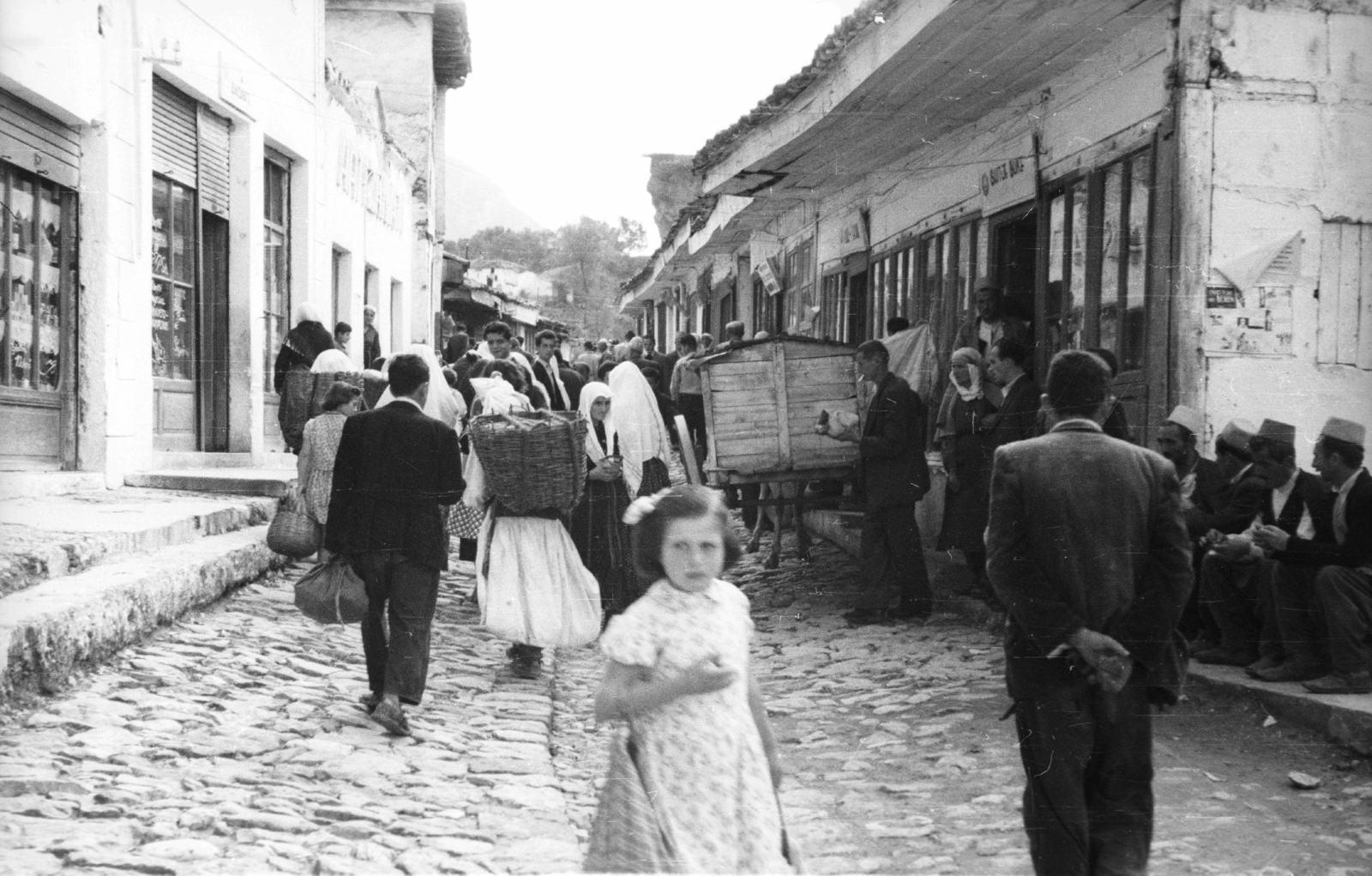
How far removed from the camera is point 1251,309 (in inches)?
279

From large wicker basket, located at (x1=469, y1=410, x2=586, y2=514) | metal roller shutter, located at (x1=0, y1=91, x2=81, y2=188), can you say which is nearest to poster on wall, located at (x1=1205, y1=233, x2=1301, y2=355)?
large wicker basket, located at (x1=469, y1=410, x2=586, y2=514)

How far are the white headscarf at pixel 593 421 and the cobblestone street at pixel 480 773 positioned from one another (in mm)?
1339

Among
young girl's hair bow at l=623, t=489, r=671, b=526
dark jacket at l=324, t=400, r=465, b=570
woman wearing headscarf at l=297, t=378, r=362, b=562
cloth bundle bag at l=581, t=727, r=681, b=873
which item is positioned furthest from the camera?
woman wearing headscarf at l=297, t=378, r=362, b=562

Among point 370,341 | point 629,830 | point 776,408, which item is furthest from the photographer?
point 370,341

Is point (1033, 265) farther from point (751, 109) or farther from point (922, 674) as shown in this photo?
point (922, 674)

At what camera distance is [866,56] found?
8.82 m

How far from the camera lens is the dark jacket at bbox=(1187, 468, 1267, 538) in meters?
6.31

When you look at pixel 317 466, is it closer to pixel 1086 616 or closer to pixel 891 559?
pixel 891 559

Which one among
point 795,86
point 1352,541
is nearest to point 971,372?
point 795,86

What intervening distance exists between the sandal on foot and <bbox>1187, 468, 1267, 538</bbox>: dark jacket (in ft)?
11.9

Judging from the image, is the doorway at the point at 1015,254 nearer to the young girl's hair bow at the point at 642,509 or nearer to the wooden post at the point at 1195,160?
the wooden post at the point at 1195,160

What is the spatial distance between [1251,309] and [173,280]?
27.5 ft

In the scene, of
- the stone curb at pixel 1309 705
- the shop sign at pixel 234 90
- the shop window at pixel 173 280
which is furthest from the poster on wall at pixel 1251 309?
the shop sign at pixel 234 90

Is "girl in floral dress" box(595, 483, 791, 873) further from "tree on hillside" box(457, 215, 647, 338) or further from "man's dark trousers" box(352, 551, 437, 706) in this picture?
"tree on hillside" box(457, 215, 647, 338)
